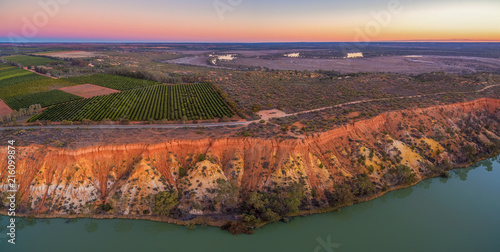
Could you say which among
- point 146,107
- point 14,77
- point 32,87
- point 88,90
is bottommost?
point 146,107

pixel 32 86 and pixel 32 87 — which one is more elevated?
pixel 32 86

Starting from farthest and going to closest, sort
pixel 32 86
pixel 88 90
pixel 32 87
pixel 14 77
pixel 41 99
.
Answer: pixel 14 77
pixel 32 86
pixel 32 87
pixel 88 90
pixel 41 99

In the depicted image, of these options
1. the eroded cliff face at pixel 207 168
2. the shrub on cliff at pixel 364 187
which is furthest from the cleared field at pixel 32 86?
the shrub on cliff at pixel 364 187

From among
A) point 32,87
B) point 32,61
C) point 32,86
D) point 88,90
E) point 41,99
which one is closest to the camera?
point 41,99

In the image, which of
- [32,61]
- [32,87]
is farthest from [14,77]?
[32,61]

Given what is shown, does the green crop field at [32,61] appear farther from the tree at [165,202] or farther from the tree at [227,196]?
the tree at [227,196]

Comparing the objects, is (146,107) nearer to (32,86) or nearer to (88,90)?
(88,90)

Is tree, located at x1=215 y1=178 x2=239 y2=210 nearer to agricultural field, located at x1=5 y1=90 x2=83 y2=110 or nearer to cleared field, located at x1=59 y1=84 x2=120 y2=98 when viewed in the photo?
agricultural field, located at x1=5 y1=90 x2=83 y2=110

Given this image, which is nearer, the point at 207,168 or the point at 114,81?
the point at 207,168
